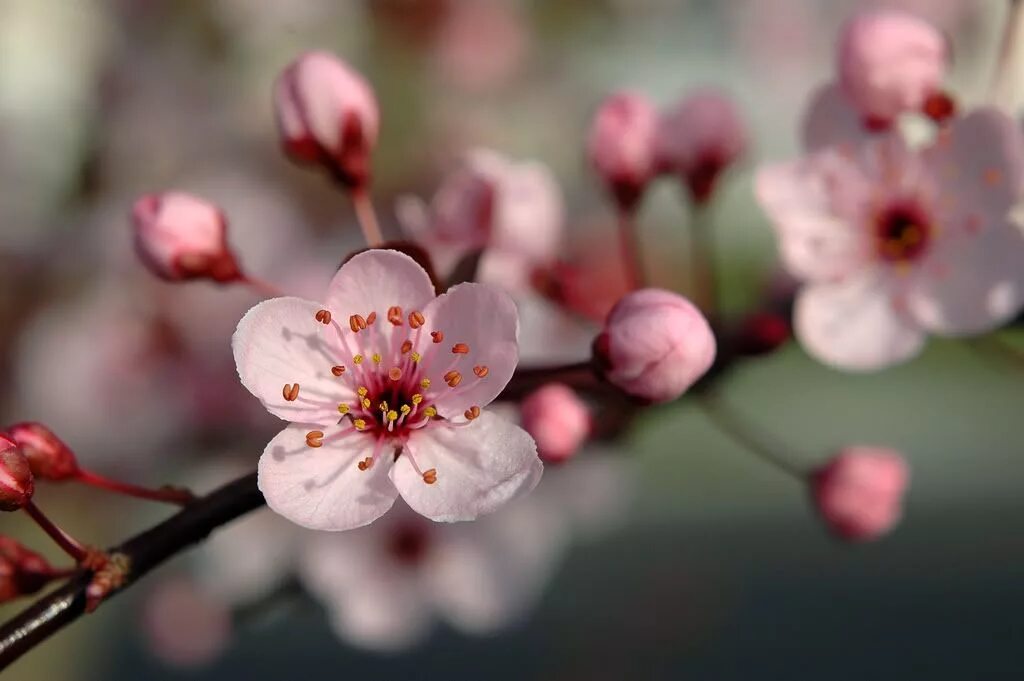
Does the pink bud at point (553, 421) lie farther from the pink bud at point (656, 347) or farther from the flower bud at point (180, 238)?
the flower bud at point (180, 238)

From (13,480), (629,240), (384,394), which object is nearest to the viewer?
(13,480)

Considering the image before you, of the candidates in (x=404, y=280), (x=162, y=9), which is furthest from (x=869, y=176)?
(x=162, y=9)

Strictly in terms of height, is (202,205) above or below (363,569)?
above

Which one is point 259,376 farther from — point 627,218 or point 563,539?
point 563,539

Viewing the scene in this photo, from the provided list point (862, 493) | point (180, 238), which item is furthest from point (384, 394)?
point (862, 493)

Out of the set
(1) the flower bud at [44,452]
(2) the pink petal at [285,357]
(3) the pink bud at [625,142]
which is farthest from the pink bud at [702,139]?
(1) the flower bud at [44,452]

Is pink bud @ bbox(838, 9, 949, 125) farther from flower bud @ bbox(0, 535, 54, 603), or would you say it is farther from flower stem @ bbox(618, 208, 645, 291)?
flower bud @ bbox(0, 535, 54, 603)

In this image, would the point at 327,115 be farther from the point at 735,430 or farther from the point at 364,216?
the point at 735,430
